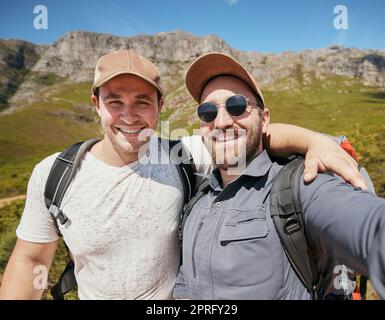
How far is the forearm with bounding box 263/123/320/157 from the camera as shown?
9.77ft

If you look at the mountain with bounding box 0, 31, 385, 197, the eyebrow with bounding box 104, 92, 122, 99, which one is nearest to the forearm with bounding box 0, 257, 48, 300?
the eyebrow with bounding box 104, 92, 122, 99

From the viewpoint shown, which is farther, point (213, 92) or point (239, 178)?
point (213, 92)

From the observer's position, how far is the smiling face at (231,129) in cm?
325

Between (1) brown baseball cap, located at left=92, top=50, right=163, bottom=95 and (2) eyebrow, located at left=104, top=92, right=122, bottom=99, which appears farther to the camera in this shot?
(2) eyebrow, located at left=104, top=92, right=122, bottom=99

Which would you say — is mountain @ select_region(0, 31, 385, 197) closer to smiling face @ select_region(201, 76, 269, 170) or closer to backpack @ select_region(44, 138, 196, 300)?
backpack @ select_region(44, 138, 196, 300)

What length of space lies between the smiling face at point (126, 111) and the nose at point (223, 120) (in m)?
0.75

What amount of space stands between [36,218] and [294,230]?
2.70 meters

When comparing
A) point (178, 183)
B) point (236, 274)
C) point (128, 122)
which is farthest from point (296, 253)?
point (128, 122)

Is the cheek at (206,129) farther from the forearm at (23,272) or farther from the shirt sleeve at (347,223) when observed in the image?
the forearm at (23,272)

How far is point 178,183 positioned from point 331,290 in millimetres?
1874

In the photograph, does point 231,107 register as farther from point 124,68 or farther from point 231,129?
point 124,68

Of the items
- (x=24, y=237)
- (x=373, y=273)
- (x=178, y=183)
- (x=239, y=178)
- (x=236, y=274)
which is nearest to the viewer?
(x=373, y=273)

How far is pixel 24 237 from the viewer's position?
3275 mm

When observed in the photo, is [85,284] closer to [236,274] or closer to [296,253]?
[236,274]
